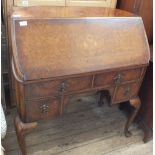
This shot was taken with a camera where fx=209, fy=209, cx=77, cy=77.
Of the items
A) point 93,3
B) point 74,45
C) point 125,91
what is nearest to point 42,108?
point 74,45

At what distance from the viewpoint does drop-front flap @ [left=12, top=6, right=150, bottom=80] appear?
112cm

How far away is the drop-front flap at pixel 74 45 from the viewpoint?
1.12 meters

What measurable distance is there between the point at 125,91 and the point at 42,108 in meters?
0.61

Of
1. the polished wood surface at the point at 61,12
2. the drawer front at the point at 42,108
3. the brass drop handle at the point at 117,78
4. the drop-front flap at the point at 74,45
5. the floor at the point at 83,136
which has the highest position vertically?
the polished wood surface at the point at 61,12

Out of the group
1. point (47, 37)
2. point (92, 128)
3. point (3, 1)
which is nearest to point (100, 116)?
point (92, 128)

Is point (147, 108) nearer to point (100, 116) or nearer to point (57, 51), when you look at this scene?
point (100, 116)

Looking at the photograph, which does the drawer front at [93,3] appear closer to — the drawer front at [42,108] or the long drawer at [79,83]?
the long drawer at [79,83]

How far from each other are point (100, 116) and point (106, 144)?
13.3 inches

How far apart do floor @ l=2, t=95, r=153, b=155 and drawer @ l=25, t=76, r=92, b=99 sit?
25.7 inches

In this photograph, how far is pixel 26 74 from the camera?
110 centimetres

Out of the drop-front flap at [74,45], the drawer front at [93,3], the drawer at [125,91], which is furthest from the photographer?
the drawer front at [93,3]

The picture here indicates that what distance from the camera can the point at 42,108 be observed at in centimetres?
126

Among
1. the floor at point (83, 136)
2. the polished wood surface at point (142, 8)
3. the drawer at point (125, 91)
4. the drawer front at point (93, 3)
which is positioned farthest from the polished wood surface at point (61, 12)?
the floor at point (83, 136)

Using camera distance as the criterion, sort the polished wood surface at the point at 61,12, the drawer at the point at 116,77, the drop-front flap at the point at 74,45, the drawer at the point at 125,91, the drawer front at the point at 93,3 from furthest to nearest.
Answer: the drawer front at the point at 93,3 < the drawer at the point at 125,91 < the drawer at the point at 116,77 < the polished wood surface at the point at 61,12 < the drop-front flap at the point at 74,45
